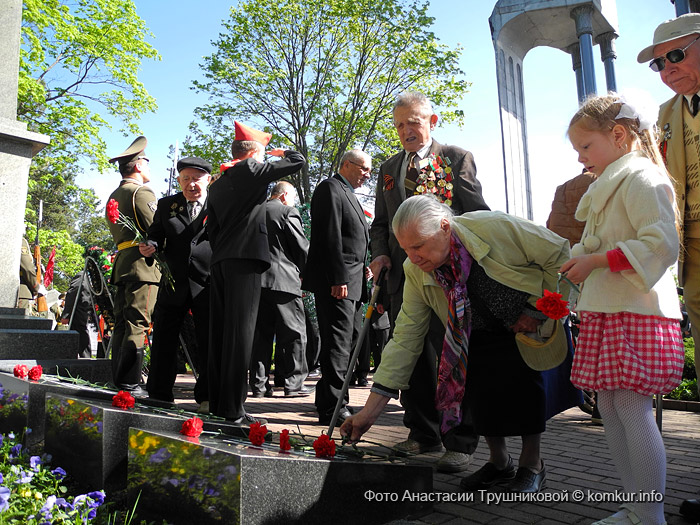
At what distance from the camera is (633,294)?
7.61 ft

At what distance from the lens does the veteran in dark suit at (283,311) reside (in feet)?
22.5

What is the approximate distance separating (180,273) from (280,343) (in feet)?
6.76

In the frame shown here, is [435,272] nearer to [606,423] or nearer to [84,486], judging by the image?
[606,423]

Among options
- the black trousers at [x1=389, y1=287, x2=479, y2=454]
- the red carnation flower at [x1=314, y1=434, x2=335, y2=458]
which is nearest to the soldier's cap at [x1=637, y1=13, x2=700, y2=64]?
the black trousers at [x1=389, y1=287, x2=479, y2=454]

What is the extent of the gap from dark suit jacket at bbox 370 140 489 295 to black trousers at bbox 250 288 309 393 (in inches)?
107

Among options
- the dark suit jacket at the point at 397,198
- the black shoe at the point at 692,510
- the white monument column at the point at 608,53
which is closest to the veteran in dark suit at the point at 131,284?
the dark suit jacket at the point at 397,198

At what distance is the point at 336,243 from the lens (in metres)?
4.96

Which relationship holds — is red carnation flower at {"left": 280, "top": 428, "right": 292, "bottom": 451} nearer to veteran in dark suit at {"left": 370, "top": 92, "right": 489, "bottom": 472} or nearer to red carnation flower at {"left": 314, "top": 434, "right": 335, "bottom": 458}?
red carnation flower at {"left": 314, "top": 434, "right": 335, "bottom": 458}

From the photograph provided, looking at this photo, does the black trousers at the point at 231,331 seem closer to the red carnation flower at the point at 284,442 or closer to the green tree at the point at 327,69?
the red carnation flower at the point at 284,442

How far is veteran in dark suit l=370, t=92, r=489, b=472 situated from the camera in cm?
375

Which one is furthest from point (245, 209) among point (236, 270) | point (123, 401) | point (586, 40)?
point (586, 40)

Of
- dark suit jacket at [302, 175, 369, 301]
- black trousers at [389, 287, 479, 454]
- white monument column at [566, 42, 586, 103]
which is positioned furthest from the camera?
white monument column at [566, 42, 586, 103]

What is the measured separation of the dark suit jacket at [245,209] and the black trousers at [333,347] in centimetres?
80

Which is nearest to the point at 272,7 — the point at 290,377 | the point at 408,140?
the point at 290,377
